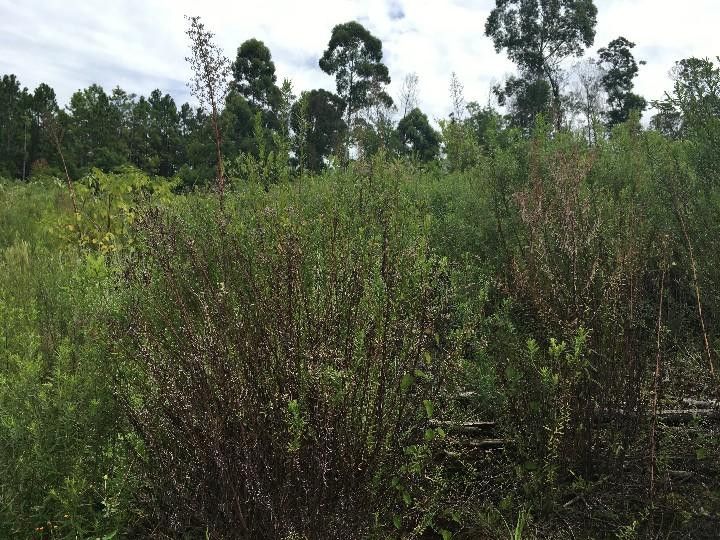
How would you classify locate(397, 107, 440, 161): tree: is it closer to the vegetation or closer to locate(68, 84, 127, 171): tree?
locate(68, 84, 127, 171): tree

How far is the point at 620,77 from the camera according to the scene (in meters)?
30.3

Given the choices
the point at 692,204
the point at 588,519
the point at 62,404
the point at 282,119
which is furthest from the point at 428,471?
the point at 692,204

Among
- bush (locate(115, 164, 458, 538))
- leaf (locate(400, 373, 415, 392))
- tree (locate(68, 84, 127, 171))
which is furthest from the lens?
tree (locate(68, 84, 127, 171))

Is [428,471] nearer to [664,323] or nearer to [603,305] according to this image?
[603,305]

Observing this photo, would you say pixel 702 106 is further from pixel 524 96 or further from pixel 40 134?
pixel 40 134

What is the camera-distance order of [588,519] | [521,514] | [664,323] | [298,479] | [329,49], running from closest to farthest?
[298,479] < [521,514] < [588,519] < [664,323] < [329,49]

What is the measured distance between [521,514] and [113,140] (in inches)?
1434

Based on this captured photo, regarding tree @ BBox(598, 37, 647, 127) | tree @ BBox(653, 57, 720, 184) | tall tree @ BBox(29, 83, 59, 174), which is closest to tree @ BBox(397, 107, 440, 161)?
tree @ BBox(598, 37, 647, 127)

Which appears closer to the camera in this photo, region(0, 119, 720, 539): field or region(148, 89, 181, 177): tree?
region(0, 119, 720, 539): field

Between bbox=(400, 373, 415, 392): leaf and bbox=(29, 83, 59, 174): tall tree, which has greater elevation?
bbox=(29, 83, 59, 174): tall tree

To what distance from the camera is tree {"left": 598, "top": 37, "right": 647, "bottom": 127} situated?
97.7 ft

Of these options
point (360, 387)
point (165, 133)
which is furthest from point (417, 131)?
point (360, 387)

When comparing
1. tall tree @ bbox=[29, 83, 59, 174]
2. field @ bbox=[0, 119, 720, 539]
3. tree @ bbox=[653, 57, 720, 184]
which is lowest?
field @ bbox=[0, 119, 720, 539]

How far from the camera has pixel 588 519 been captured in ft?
7.40
